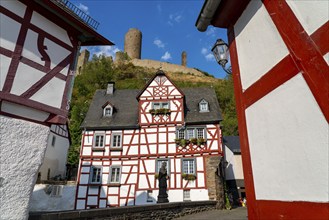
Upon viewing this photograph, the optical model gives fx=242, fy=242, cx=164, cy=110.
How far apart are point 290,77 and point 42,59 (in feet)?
18.4

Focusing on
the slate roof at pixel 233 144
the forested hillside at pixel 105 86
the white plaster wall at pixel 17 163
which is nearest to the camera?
the white plaster wall at pixel 17 163

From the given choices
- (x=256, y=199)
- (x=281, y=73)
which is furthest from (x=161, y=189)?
(x=281, y=73)

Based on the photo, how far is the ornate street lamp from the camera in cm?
447

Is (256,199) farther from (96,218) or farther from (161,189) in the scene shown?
(161,189)

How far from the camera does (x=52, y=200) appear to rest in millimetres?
17000

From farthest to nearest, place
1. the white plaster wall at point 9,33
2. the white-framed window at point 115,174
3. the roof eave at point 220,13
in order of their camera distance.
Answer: the white-framed window at point 115,174 → the white plaster wall at point 9,33 → the roof eave at point 220,13

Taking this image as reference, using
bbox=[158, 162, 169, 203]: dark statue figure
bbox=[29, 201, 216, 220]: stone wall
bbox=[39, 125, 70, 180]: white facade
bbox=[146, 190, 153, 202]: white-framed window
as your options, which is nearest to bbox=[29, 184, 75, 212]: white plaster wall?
bbox=[39, 125, 70, 180]: white facade

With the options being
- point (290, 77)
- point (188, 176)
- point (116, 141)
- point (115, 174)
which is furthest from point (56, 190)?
point (290, 77)

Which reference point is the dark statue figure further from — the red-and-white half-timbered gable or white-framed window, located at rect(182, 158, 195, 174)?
white-framed window, located at rect(182, 158, 195, 174)

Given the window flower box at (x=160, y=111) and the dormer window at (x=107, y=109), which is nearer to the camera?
the window flower box at (x=160, y=111)

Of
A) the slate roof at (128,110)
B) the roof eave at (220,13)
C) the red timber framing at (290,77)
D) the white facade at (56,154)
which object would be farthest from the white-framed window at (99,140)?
the red timber framing at (290,77)

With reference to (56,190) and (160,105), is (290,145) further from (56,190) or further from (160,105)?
(56,190)

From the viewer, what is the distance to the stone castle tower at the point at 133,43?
6519cm

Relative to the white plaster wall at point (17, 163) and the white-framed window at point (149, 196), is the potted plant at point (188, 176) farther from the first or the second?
the white plaster wall at point (17, 163)
